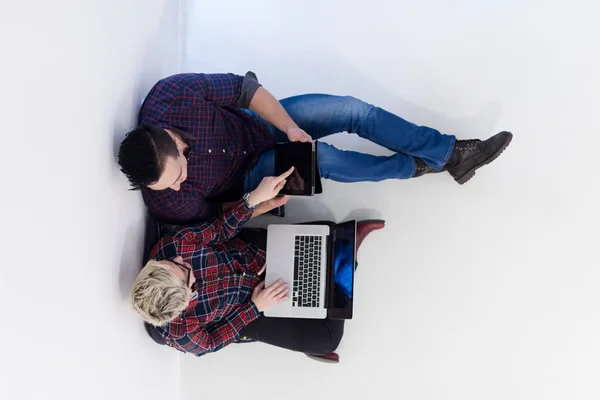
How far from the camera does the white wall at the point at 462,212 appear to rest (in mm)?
2102

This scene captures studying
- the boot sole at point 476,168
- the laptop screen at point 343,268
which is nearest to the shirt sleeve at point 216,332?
the laptop screen at point 343,268

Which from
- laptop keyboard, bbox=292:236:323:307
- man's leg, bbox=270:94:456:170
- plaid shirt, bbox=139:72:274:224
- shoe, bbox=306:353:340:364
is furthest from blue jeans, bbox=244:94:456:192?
shoe, bbox=306:353:340:364

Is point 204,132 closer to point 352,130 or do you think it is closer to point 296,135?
point 296,135

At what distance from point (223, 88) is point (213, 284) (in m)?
0.73

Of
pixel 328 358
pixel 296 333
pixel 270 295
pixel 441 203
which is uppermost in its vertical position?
pixel 441 203

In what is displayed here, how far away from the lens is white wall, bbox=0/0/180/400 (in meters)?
1.12

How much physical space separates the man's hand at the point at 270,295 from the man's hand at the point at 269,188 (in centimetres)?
39

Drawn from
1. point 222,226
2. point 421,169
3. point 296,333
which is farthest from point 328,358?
point 421,169

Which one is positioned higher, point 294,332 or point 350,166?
point 350,166

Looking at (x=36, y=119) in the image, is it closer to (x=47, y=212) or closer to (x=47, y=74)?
(x=47, y=74)

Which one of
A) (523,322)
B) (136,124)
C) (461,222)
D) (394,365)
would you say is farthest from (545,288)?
(136,124)

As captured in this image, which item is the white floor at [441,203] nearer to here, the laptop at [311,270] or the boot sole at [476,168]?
the boot sole at [476,168]

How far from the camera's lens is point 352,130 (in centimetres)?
202

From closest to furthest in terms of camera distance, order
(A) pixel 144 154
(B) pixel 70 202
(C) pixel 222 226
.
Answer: (B) pixel 70 202, (A) pixel 144 154, (C) pixel 222 226
